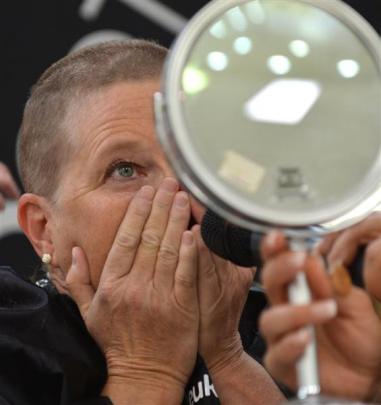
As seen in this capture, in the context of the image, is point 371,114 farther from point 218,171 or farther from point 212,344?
point 212,344

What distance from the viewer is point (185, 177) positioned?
0.79m

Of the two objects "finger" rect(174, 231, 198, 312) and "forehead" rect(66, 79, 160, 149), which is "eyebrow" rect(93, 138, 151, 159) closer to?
"forehead" rect(66, 79, 160, 149)

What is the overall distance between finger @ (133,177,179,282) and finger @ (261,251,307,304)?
0.51m

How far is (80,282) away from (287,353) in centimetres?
64

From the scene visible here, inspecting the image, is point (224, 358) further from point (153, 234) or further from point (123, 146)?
point (123, 146)

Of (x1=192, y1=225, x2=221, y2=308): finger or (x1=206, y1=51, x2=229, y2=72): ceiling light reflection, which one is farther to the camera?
(x1=192, y1=225, x2=221, y2=308): finger

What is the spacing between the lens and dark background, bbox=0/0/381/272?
7.12ft

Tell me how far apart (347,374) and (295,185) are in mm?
269

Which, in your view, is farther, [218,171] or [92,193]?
[92,193]

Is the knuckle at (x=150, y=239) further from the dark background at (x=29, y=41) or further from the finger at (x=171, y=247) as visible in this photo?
the dark background at (x=29, y=41)

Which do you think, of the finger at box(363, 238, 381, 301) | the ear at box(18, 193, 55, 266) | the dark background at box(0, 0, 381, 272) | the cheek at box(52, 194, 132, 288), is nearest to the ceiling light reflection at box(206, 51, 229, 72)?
the finger at box(363, 238, 381, 301)

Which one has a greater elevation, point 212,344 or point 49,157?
point 49,157

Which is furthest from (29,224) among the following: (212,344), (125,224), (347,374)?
(347,374)

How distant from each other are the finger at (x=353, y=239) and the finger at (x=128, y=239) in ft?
1.40
